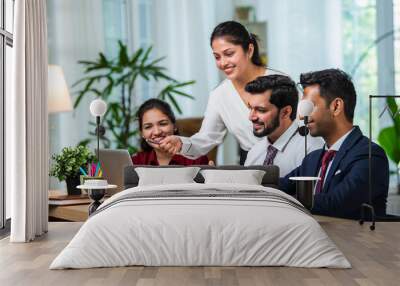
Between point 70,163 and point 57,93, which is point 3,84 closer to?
point 70,163

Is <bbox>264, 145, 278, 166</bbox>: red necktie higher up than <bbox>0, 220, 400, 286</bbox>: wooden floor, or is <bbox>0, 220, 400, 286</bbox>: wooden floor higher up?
<bbox>264, 145, 278, 166</bbox>: red necktie

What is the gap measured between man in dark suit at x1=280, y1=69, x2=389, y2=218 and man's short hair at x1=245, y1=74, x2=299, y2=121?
6.0 inches

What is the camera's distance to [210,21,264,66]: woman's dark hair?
790cm

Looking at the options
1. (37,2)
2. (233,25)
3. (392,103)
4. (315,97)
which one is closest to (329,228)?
(315,97)

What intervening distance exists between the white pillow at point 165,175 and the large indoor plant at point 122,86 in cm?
119

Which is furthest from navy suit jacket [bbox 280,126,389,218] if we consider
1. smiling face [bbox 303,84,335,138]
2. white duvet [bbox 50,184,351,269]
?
white duvet [bbox 50,184,351,269]

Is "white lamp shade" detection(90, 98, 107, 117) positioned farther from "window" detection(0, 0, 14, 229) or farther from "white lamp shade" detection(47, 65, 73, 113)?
"window" detection(0, 0, 14, 229)

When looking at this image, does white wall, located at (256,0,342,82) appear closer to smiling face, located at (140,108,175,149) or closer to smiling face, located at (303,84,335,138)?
smiling face, located at (303,84,335,138)

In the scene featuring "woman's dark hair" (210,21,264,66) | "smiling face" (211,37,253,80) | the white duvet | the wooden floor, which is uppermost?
"woman's dark hair" (210,21,264,66)

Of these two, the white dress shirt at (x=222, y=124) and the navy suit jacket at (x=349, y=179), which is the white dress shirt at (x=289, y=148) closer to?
the navy suit jacket at (x=349, y=179)

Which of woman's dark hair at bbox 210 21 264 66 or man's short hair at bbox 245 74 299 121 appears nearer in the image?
man's short hair at bbox 245 74 299 121

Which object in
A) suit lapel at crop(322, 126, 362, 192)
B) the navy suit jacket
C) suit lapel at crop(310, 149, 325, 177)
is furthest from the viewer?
suit lapel at crop(310, 149, 325, 177)

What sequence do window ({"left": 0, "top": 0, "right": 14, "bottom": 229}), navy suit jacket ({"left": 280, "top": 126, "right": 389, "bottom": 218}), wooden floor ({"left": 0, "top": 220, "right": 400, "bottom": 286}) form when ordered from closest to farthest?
wooden floor ({"left": 0, "top": 220, "right": 400, "bottom": 286}), window ({"left": 0, "top": 0, "right": 14, "bottom": 229}), navy suit jacket ({"left": 280, "top": 126, "right": 389, "bottom": 218})

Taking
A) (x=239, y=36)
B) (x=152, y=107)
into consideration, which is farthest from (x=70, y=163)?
(x=239, y=36)
